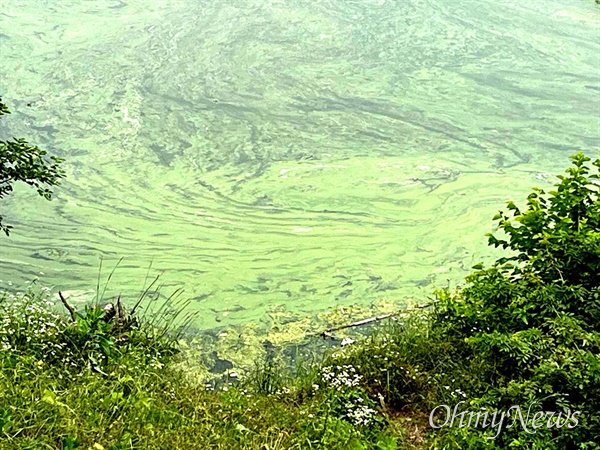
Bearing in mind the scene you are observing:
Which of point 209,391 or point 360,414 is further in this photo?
point 209,391

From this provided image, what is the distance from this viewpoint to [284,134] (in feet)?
13.6

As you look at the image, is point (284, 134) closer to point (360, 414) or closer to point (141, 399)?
point (360, 414)

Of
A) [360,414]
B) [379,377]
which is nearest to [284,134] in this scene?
[379,377]

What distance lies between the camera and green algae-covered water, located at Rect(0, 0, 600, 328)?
3.14 metres

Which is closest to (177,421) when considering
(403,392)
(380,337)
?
(403,392)

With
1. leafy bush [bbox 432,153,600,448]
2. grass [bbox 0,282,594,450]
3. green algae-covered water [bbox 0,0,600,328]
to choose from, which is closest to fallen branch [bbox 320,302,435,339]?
grass [bbox 0,282,594,450]

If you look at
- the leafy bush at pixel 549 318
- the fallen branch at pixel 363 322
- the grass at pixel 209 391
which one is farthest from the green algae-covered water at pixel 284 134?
the leafy bush at pixel 549 318

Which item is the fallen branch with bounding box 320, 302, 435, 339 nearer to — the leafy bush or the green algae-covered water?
the green algae-covered water

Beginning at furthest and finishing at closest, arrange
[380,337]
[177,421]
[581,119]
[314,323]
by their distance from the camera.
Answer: [581,119]
[314,323]
[380,337]
[177,421]

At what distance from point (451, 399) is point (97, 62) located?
3353mm

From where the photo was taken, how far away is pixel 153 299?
Answer: 114 inches

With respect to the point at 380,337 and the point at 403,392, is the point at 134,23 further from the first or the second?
the point at 403,392

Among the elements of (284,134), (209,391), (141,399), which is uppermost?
(284,134)

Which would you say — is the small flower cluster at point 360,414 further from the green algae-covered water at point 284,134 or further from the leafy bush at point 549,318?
the green algae-covered water at point 284,134
